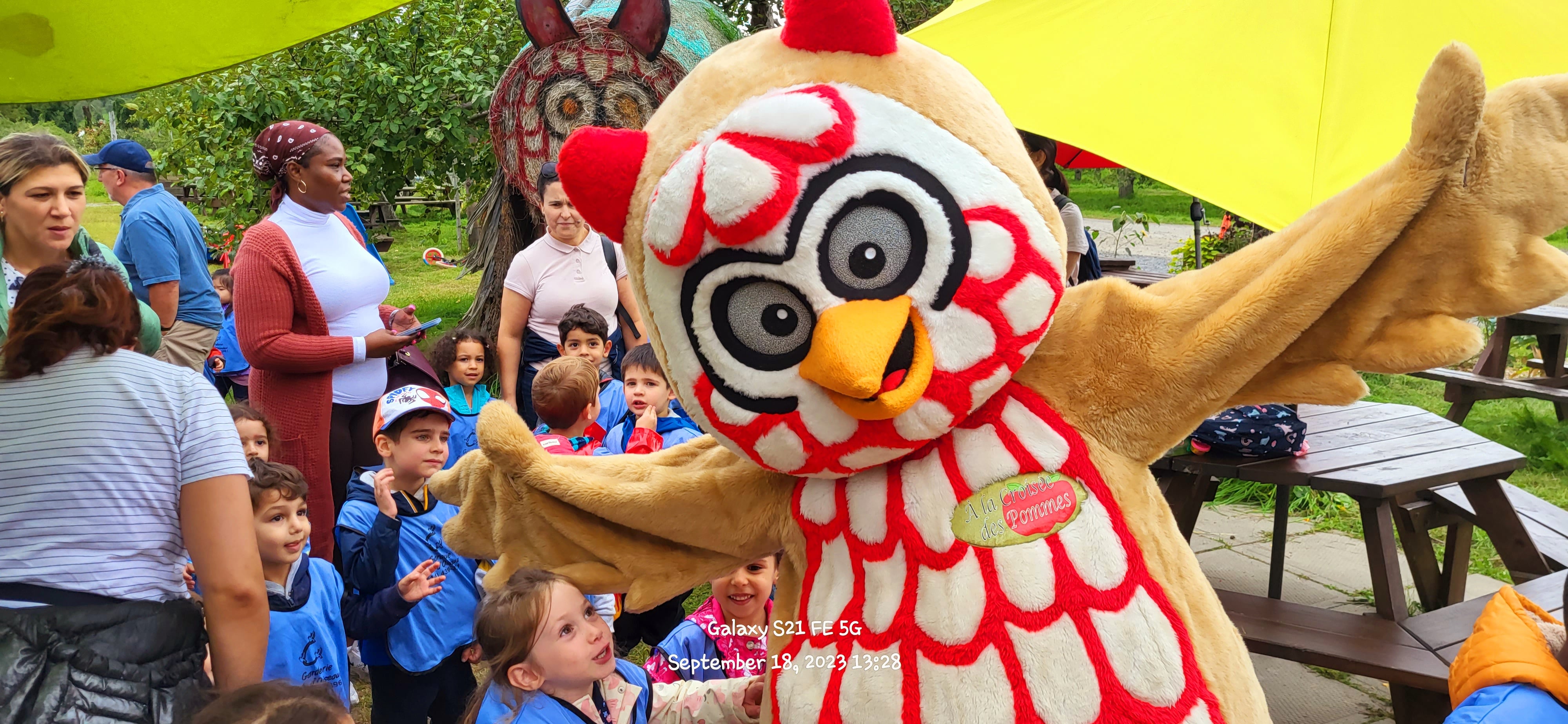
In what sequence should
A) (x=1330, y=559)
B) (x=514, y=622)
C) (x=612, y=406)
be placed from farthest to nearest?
(x=1330, y=559)
(x=612, y=406)
(x=514, y=622)

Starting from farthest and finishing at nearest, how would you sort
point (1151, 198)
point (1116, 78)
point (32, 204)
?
point (1151, 198) → point (1116, 78) → point (32, 204)

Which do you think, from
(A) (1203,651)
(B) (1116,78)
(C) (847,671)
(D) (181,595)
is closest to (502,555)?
(D) (181,595)

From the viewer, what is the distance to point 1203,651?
5.28 ft

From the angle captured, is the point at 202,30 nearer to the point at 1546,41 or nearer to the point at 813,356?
the point at 813,356

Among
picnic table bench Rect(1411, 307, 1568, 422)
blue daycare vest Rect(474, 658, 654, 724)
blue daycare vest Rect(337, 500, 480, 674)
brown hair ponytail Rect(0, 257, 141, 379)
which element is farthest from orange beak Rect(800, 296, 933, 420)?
picnic table bench Rect(1411, 307, 1568, 422)

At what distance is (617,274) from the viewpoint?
4180mm

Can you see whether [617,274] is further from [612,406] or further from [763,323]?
[763,323]

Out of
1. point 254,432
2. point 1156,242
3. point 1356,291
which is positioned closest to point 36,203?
point 254,432

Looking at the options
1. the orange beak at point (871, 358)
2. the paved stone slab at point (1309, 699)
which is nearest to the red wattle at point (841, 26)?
the orange beak at point (871, 358)

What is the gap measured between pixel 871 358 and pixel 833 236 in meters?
0.21

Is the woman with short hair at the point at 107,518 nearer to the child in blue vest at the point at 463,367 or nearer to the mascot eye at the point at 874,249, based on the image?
the mascot eye at the point at 874,249

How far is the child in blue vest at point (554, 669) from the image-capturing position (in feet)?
6.62

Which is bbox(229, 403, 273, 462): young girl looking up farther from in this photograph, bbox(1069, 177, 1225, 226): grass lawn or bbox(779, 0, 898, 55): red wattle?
bbox(1069, 177, 1225, 226): grass lawn

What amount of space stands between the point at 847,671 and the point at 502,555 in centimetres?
73
